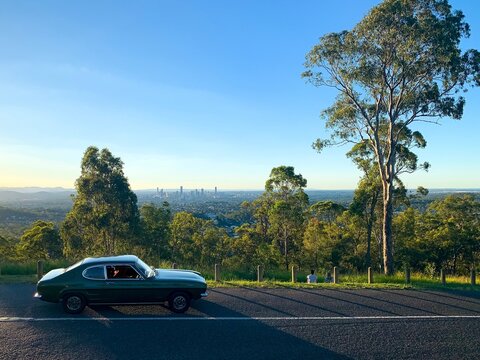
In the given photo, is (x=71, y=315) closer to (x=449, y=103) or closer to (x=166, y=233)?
(x=449, y=103)

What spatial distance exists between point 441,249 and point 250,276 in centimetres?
2824

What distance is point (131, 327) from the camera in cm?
845

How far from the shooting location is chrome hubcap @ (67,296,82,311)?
9.27m

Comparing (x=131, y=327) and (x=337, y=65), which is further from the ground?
(x=337, y=65)

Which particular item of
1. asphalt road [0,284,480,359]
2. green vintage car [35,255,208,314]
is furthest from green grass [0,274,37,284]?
green vintage car [35,255,208,314]

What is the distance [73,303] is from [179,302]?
2697 millimetres

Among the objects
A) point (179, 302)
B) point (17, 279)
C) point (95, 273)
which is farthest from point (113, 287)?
point (17, 279)

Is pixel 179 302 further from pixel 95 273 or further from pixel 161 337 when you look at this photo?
pixel 95 273

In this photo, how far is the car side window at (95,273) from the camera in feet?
30.5

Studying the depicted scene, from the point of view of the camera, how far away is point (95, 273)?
9.34m

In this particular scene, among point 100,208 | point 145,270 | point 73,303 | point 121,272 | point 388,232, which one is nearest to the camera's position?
point 73,303

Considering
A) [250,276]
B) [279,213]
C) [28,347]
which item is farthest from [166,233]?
[28,347]

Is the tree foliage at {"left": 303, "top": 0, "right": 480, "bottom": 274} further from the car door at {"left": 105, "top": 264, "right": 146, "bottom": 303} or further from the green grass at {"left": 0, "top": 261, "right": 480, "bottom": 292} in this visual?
the car door at {"left": 105, "top": 264, "right": 146, "bottom": 303}

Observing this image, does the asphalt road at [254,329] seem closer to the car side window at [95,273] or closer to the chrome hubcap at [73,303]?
the chrome hubcap at [73,303]
